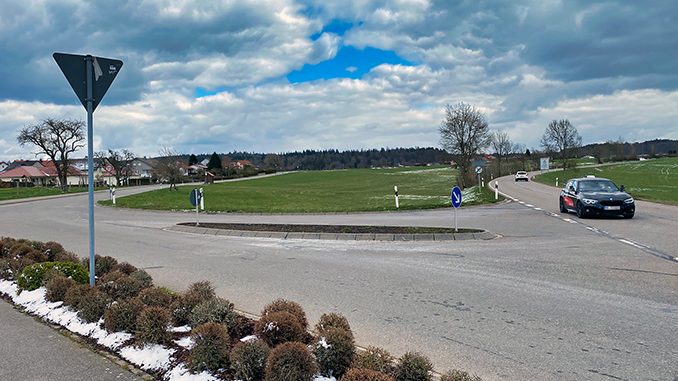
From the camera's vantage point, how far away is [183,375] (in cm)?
431

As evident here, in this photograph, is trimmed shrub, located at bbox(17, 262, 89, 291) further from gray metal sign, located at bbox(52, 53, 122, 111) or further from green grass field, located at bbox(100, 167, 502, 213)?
green grass field, located at bbox(100, 167, 502, 213)

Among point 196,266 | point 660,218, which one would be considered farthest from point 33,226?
A: point 660,218

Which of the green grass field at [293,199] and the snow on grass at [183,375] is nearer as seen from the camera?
the snow on grass at [183,375]

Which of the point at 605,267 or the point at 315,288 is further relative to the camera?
the point at 605,267

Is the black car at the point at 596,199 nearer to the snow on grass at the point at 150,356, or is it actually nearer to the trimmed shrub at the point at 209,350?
the trimmed shrub at the point at 209,350

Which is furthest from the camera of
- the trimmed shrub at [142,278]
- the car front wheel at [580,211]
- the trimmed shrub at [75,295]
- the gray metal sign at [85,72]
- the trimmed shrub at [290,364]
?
the car front wheel at [580,211]

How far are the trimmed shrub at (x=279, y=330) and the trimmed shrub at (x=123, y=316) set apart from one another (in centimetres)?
142

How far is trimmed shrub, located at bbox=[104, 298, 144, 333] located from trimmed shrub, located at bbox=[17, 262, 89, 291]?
2.40 m

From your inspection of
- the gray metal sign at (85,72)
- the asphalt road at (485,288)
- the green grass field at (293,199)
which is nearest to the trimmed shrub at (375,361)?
the asphalt road at (485,288)

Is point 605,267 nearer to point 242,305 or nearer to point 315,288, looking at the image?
point 315,288

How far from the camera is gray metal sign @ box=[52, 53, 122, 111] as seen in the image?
6.75 m

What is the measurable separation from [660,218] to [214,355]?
19.4 m

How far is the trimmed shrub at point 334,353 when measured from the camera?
13.9 feet

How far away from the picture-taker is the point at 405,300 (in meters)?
7.45
